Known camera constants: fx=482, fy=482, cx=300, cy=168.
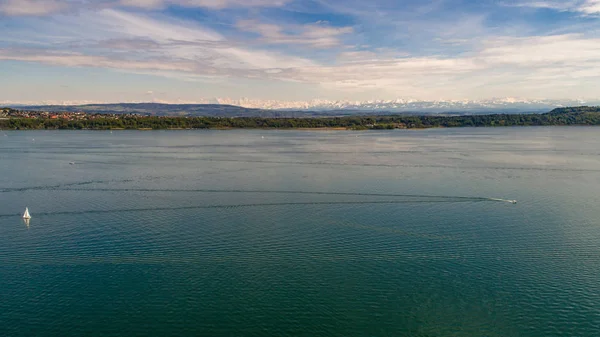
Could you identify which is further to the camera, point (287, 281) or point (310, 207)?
point (310, 207)

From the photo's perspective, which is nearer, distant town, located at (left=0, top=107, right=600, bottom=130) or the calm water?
the calm water

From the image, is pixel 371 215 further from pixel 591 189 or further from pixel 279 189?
pixel 591 189

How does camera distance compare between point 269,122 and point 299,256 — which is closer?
point 299,256

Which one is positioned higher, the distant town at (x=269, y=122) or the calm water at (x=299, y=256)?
the distant town at (x=269, y=122)

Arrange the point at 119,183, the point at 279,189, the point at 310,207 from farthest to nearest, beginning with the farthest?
the point at 119,183 → the point at 279,189 → the point at 310,207

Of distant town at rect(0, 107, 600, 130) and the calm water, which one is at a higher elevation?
distant town at rect(0, 107, 600, 130)

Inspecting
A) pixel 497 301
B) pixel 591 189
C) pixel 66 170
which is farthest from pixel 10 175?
pixel 591 189

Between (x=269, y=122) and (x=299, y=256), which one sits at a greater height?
(x=269, y=122)

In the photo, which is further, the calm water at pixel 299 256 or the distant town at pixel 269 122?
the distant town at pixel 269 122
